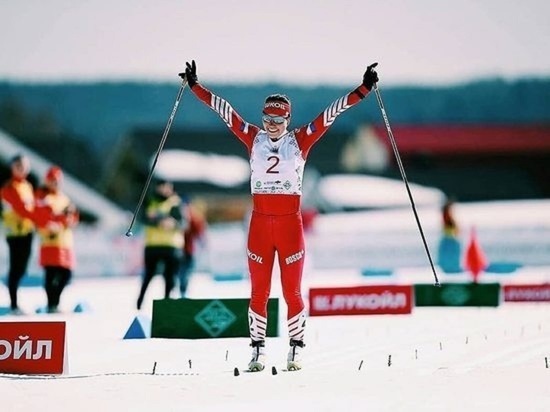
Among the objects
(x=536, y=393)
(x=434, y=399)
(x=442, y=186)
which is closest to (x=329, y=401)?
(x=434, y=399)

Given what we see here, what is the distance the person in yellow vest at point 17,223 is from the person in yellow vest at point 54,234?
0.46ft

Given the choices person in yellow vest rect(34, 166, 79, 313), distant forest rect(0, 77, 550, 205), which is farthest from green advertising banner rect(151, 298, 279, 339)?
distant forest rect(0, 77, 550, 205)

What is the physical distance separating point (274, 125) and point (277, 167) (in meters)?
0.32

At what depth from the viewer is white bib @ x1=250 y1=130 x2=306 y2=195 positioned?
9039mm

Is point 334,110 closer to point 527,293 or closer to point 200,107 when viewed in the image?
point 527,293

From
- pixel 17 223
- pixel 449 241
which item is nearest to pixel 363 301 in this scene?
pixel 17 223

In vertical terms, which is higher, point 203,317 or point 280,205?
point 280,205

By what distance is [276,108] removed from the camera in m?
9.16

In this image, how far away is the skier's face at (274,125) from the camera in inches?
358

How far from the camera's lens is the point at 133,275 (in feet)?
94.0

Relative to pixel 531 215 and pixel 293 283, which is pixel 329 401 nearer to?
pixel 293 283

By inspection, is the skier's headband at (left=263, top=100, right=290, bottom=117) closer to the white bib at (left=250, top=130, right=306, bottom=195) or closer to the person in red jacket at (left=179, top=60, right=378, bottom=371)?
the person in red jacket at (left=179, top=60, right=378, bottom=371)

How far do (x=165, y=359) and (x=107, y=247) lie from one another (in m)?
19.9

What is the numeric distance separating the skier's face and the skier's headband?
33 mm
